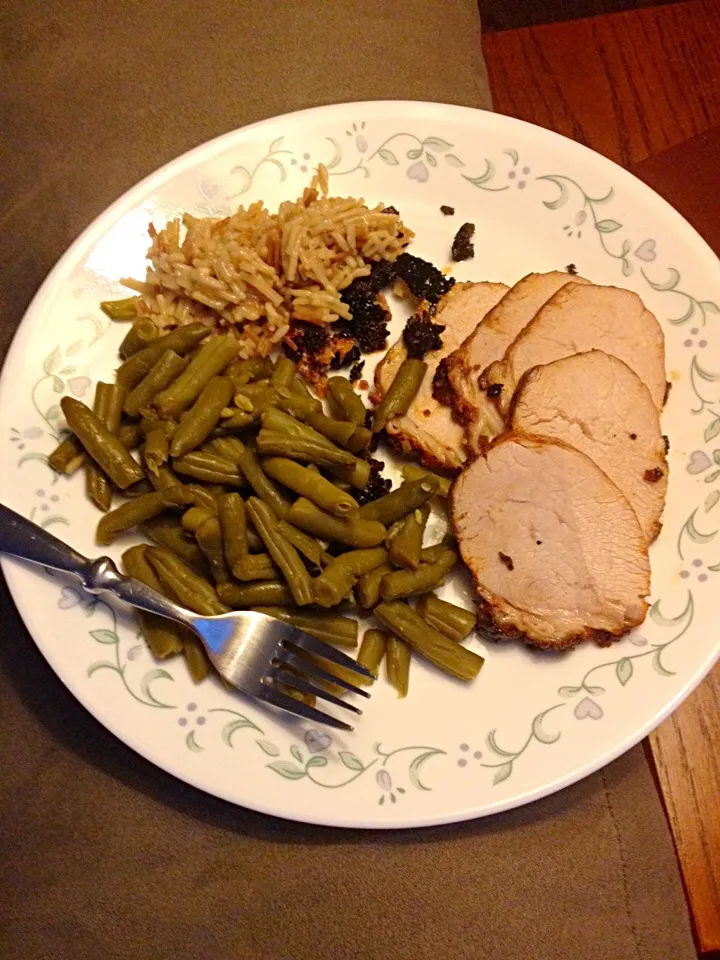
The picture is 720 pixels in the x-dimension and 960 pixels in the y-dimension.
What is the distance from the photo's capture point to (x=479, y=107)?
12.0ft

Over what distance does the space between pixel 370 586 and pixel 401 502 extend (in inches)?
12.5

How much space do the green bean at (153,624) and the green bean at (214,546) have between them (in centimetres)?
22

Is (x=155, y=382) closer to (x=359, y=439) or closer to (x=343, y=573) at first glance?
(x=359, y=439)

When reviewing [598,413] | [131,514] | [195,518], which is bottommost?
[131,514]

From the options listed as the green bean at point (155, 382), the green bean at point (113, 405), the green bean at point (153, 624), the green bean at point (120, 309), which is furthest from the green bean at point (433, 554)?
the green bean at point (120, 309)

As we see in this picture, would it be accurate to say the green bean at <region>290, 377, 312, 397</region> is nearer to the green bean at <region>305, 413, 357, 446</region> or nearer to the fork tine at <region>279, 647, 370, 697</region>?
the green bean at <region>305, 413, 357, 446</region>

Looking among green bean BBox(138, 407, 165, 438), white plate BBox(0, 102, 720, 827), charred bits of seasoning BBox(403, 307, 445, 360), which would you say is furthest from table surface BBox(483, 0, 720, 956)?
green bean BBox(138, 407, 165, 438)

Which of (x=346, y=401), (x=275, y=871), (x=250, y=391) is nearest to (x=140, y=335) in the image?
(x=250, y=391)

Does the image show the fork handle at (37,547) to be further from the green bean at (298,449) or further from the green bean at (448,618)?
the green bean at (448,618)

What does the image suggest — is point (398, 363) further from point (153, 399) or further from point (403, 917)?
point (403, 917)

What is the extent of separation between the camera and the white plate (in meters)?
2.53

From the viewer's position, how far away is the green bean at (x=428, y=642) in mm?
2574

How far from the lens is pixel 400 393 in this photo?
2.91 meters

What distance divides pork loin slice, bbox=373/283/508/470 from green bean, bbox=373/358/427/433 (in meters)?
0.04
